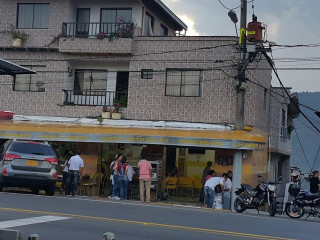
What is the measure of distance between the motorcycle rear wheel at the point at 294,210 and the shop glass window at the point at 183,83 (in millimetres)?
8455

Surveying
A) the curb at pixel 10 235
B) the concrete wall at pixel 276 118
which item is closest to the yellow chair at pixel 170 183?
the concrete wall at pixel 276 118

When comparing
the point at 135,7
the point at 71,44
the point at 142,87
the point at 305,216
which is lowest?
the point at 305,216

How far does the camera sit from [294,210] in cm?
2014

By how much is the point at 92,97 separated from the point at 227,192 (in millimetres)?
8342

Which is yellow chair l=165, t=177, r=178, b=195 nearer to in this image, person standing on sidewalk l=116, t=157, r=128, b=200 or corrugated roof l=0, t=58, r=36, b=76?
person standing on sidewalk l=116, t=157, r=128, b=200

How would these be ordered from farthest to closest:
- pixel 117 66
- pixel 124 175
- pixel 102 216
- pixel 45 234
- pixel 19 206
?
pixel 117 66 < pixel 124 175 < pixel 19 206 < pixel 102 216 < pixel 45 234

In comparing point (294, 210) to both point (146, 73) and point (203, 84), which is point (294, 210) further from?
point (146, 73)

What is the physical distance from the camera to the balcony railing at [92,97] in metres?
28.8

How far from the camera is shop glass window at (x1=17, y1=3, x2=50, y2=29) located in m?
29.9

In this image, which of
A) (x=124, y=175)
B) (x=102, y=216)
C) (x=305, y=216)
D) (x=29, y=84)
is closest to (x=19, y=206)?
(x=102, y=216)

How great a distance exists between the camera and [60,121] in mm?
28625

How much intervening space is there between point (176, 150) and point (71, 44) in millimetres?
6840

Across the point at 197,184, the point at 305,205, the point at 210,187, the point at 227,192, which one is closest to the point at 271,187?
the point at 305,205

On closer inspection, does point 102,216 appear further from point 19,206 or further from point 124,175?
Answer: point 124,175
